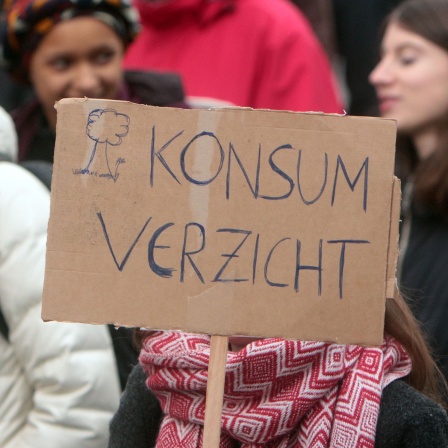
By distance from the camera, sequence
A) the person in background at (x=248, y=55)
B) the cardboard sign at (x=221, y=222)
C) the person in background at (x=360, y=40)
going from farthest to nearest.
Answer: the person in background at (x=360, y=40)
the person in background at (x=248, y=55)
the cardboard sign at (x=221, y=222)

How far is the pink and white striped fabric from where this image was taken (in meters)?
2.15

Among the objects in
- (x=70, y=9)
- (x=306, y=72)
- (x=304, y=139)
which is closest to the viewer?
(x=304, y=139)

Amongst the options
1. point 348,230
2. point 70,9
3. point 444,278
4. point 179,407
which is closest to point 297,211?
point 348,230

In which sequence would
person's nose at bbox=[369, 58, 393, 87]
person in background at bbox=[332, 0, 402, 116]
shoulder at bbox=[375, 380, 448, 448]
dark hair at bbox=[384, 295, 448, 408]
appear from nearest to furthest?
shoulder at bbox=[375, 380, 448, 448] → dark hair at bbox=[384, 295, 448, 408] → person's nose at bbox=[369, 58, 393, 87] → person in background at bbox=[332, 0, 402, 116]

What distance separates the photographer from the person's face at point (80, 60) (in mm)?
3824

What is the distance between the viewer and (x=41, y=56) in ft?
12.9

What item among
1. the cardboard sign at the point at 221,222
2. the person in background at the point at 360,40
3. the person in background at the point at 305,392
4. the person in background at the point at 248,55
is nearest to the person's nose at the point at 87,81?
the person in background at the point at 248,55

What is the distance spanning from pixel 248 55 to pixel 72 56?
0.76 metres

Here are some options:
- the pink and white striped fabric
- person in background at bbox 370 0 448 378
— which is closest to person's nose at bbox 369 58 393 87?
person in background at bbox 370 0 448 378

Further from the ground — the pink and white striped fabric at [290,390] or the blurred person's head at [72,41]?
the blurred person's head at [72,41]

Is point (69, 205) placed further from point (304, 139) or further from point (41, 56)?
point (41, 56)

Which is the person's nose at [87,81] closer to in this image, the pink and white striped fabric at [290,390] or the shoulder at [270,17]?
the shoulder at [270,17]

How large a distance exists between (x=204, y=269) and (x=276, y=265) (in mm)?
122

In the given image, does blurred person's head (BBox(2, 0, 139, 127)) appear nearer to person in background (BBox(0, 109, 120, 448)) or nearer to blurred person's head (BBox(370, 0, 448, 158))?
blurred person's head (BBox(370, 0, 448, 158))
